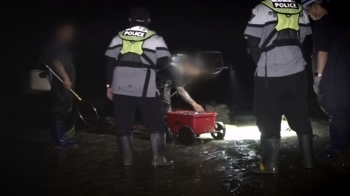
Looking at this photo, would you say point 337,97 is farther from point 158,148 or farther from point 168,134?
point 168,134

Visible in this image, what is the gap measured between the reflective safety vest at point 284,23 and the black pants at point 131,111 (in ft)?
5.32

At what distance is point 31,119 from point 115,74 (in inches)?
249

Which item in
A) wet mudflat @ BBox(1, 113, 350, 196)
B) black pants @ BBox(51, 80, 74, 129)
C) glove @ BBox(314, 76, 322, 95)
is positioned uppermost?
Answer: glove @ BBox(314, 76, 322, 95)

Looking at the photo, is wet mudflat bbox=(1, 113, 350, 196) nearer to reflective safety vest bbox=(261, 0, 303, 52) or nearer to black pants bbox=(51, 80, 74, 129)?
black pants bbox=(51, 80, 74, 129)

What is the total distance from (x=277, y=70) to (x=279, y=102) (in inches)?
15.8

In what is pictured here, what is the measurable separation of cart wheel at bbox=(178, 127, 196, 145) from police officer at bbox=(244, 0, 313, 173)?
227 centimetres

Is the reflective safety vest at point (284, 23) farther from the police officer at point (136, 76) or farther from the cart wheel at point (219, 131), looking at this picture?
the cart wheel at point (219, 131)

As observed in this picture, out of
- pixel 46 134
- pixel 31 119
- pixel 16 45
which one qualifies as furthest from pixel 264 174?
pixel 16 45

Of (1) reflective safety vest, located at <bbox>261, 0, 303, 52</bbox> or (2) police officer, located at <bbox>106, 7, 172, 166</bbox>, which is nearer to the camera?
(1) reflective safety vest, located at <bbox>261, 0, 303, 52</bbox>

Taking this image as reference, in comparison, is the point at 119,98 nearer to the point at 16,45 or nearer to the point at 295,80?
the point at 295,80

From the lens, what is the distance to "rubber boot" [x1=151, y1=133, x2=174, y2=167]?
664 centimetres

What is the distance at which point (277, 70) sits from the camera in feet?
19.6

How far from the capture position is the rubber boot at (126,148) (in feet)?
21.8

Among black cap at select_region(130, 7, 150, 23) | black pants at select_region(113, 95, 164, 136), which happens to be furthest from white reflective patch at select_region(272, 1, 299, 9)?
black pants at select_region(113, 95, 164, 136)
